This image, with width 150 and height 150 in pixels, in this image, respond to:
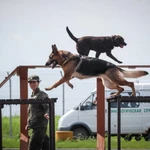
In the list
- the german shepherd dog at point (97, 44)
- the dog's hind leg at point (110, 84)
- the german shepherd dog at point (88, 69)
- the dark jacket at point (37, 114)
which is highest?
the german shepherd dog at point (97, 44)

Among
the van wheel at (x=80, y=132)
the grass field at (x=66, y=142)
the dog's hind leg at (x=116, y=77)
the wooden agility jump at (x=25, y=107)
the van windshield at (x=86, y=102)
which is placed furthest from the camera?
the van wheel at (x=80, y=132)

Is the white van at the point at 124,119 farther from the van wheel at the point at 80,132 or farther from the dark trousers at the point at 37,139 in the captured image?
the dark trousers at the point at 37,139

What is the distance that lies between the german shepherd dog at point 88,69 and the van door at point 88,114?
9.59 feet

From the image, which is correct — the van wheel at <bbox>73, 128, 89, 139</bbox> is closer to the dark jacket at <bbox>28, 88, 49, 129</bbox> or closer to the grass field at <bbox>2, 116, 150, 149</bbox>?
the grass field at <bbox>2, 116, 150, 149</bbox>

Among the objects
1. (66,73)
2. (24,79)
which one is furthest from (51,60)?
(24,79)

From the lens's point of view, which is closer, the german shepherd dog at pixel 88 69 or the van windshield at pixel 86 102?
the german shepherd dog at pixel 88 69

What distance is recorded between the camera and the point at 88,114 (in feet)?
21.4

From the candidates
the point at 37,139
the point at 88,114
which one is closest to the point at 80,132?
the point at 88,114

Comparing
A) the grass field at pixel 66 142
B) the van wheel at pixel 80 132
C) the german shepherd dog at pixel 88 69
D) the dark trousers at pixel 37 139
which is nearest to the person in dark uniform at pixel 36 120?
the dark trousers at pixel 37 139

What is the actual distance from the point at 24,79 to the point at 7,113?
1.89m

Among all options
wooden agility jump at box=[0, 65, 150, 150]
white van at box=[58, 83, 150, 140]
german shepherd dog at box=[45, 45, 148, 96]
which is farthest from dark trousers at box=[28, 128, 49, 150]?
white van at box=[58, 83, 150, 140]

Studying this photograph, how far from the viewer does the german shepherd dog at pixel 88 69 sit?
3445mm

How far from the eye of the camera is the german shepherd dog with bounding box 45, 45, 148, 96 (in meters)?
3.45

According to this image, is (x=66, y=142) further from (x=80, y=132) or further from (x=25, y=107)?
(x=25, y=107)
